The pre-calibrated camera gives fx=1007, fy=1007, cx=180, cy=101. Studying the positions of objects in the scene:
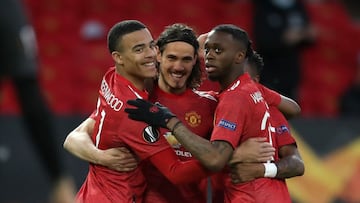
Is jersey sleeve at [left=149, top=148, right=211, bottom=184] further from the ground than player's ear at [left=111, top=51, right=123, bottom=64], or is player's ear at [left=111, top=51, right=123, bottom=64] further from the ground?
player's ear at [left=111, top=51, right=123, bottom=64]

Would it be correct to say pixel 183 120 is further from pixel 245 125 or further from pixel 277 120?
pixel 277 120

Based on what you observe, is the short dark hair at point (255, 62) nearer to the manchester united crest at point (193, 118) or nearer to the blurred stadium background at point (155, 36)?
the manchester united crest at point (193, 118)

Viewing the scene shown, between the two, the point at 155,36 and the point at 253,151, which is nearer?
the point at 253,151

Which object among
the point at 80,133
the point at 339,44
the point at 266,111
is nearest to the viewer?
the point at 266,111

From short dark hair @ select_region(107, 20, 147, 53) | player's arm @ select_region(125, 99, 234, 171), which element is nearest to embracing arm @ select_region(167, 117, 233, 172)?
player's arm @ select_region(125, 99, 234, 171)

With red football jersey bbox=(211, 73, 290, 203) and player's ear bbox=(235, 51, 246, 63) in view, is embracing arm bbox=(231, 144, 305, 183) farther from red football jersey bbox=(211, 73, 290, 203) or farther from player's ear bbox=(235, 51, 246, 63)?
player's ear bbox=(235, 51, 246, 63)

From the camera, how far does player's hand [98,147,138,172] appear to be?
5.30m

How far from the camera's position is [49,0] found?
426 inches

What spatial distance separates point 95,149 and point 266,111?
948 mm

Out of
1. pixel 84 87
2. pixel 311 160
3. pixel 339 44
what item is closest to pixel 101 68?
pixel 84 87

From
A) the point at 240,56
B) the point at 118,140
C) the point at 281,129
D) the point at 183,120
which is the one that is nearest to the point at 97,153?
the point at 118,140

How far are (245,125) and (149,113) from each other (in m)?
→ 0.56

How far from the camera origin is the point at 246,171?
17.4 ft

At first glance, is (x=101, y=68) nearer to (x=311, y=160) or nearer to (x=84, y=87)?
(x=84, y=87)
